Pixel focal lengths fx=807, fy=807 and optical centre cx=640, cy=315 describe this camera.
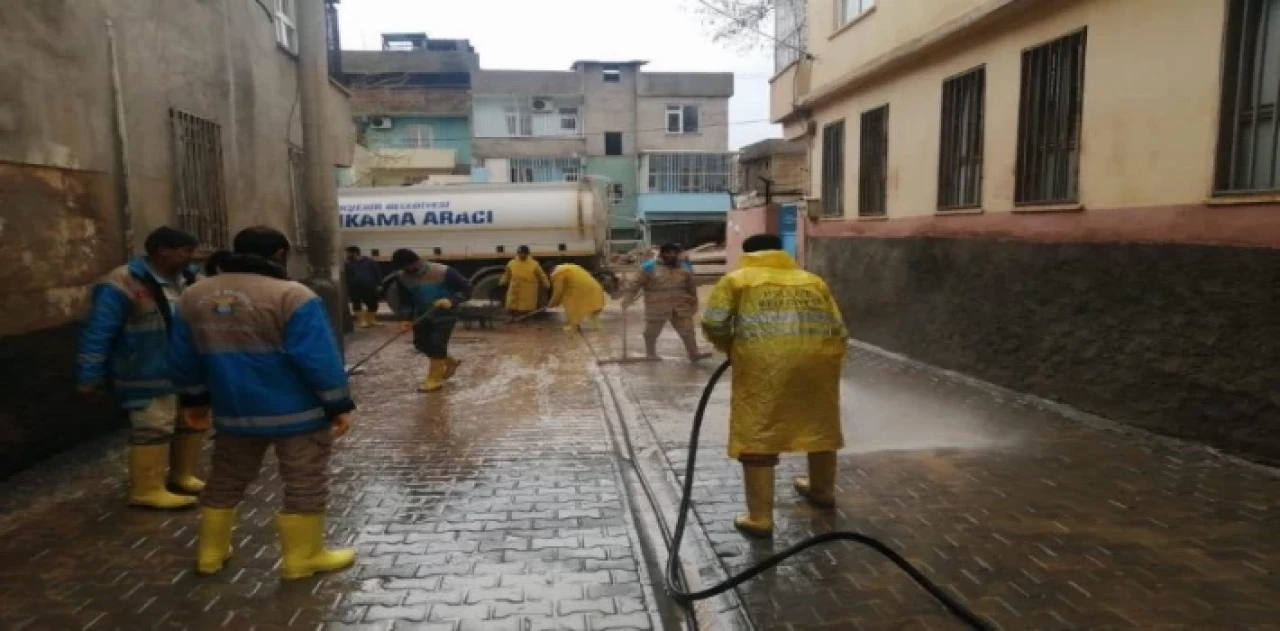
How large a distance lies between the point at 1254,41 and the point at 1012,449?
3.11 meters

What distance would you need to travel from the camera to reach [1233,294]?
530 centimetres

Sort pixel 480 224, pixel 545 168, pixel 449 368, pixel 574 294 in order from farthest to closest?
1. pixel 545 168
2. pixel 480 224
3. pixel 574 294
4. pixel 449 368

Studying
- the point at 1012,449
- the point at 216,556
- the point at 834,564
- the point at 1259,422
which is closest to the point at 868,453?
the point at 1012,449

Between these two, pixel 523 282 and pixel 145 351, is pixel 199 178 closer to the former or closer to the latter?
pixel 145 351

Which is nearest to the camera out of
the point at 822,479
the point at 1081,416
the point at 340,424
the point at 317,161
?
the point at 340,424

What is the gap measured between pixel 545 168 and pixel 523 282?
866 inches

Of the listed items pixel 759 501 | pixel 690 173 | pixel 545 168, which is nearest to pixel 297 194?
pixel 759 501

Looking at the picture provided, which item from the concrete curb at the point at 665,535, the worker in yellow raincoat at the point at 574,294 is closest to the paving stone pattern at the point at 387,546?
the concrete curb at the point at 665,535

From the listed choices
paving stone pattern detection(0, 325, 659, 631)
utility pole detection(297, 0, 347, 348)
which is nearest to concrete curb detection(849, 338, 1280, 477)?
paving stone pattern detection(0, 325, 659, 631)

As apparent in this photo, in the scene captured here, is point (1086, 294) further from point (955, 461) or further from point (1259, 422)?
point (955, 461)

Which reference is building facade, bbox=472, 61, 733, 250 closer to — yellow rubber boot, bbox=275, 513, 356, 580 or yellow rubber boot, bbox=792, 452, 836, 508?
yellow rubber boot, bbox=792, 452, 836, 508

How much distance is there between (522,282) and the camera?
1482 centimetres

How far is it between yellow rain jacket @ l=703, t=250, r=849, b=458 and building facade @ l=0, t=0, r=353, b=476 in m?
4.57

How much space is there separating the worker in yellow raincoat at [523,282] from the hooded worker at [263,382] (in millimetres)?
10922
